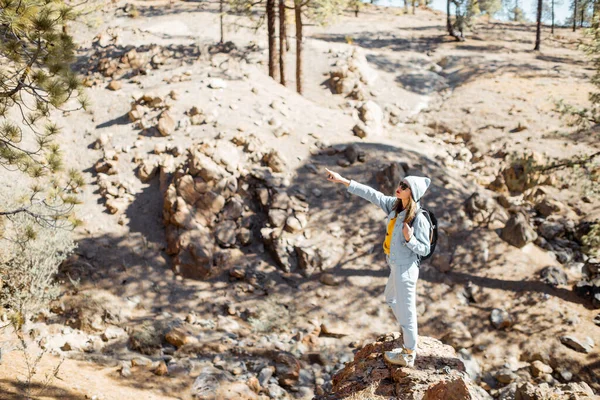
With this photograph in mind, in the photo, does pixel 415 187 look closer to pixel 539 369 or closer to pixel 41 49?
pixel 41 49

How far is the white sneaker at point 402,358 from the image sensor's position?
14.7ft

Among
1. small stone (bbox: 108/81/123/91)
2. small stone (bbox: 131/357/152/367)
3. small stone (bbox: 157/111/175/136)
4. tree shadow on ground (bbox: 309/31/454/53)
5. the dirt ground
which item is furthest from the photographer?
tree shadow on ground (bbox: 309/31/454/53)

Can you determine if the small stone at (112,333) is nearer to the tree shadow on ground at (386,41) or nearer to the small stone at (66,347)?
the small stone at (66,347)

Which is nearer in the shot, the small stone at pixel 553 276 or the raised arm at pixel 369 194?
the raised arm at pixel 369 194

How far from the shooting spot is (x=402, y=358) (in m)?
4.49

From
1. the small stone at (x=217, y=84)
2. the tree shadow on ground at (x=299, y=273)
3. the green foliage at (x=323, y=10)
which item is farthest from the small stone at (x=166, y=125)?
the green foliage at (x=323, y=10)

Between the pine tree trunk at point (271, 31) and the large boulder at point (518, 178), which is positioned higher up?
the pine tree trunk at point (271, 31)

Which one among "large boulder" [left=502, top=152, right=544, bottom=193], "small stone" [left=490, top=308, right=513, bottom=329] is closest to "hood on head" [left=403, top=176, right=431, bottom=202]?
"small stone" [left=490, top=308, right=513, bottom=329]

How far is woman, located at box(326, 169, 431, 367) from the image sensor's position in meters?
4.18

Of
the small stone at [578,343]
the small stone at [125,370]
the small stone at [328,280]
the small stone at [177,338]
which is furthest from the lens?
the small stone at [328,280]

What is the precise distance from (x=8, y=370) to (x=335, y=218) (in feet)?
23.7

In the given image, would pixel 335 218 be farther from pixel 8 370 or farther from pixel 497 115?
pixel 497 115

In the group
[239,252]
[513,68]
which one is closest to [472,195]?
[239,252]

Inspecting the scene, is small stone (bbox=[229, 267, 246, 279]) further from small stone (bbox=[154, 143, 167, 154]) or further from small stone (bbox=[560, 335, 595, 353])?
small stone (bbox=[560, 335, 595, 353])
